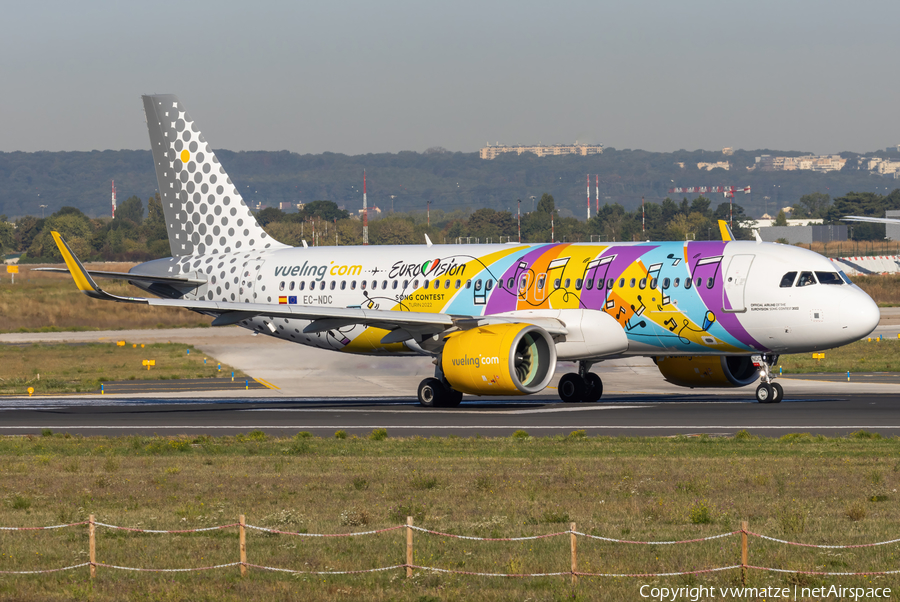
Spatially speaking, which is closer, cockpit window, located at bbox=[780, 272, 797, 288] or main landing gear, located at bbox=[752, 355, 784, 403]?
cockpit window, located at bbox=[780, 272, 797, 288]

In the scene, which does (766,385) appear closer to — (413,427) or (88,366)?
(413,427)

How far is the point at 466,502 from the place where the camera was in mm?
19812

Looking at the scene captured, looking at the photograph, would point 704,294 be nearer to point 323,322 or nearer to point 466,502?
point 323,322

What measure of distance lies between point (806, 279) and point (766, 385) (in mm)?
3900

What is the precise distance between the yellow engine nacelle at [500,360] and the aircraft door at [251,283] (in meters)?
10.9

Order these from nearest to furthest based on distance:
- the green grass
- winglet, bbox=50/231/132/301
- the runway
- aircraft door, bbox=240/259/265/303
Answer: the runway → winglet, bbox=50/231/132/301 → aircraft door, bbox=240/259/265/303 → the green grass

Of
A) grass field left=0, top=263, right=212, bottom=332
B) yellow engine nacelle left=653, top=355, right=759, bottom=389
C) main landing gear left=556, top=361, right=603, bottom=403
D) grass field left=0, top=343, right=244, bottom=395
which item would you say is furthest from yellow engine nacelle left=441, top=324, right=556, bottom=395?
grass field left=0, top=263, right=212, bottom=332

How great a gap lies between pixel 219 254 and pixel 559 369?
660 inches

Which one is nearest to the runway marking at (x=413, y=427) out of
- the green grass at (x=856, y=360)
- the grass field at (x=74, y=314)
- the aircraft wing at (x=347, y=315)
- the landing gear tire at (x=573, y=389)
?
the aircraft wing at (x=347, y=315)

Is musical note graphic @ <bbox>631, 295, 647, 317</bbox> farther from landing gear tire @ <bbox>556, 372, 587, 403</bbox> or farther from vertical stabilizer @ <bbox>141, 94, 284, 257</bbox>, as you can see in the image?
vertical stabilizer @ <bbox>141, 94, 284, 257</bbox>

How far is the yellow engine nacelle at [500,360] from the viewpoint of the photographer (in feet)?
117

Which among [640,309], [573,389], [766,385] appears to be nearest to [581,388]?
[573,389]

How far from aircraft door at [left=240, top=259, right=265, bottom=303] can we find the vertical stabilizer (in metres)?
1.60

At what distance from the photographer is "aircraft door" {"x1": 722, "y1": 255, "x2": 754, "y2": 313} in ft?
117
